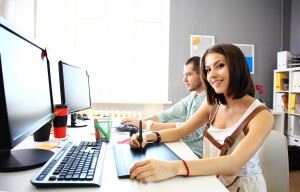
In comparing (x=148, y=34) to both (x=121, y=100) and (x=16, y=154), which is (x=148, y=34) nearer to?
(x=121, y=100)

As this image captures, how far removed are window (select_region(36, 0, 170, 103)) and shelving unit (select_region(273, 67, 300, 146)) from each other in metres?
1.58

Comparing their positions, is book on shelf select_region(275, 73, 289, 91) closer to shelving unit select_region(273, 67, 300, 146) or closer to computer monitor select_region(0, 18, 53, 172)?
shelving unit select_region(273, 67, 300, 146)

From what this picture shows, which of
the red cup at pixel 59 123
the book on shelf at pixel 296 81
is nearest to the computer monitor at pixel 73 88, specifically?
the red cup at pixel 59 123

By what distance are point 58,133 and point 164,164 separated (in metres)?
0.76

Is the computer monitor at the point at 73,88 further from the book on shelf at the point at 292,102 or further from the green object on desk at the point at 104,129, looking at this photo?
the book on shelf at the point at 292,102

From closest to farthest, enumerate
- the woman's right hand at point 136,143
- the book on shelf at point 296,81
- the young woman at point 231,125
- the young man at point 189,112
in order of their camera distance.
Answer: the young woman at point 231,125, the woman's right hand at point 136,143, the young man at point 189,112, the book on shelf at point 296,81

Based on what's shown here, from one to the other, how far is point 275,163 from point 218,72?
47 centimetres

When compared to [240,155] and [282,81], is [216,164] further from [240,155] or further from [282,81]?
[282,81]

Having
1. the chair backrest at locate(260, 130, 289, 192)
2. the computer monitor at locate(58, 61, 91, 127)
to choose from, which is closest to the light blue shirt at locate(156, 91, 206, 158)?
the chair backrest at locate(260, 130, 289, 192)

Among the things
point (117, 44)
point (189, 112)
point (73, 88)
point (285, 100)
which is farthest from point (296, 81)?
point (73, 88)

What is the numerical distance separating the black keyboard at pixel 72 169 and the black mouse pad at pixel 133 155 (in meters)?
0.06

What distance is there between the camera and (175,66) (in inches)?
149

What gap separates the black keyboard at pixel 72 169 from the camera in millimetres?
668

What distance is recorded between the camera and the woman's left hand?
2.35 feet
